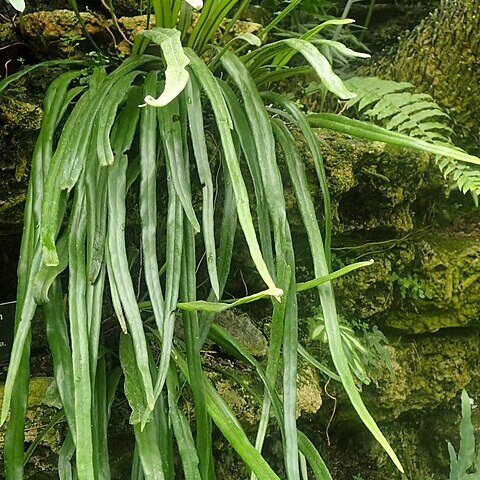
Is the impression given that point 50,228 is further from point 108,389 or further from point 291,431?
point 291,431

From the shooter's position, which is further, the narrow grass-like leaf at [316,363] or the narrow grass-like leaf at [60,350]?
the narrow grass-like leaf at [316,363]

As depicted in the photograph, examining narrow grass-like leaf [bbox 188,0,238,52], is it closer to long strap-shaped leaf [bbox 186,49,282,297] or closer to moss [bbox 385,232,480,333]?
long strap-shaped leaf [bbox 186,49,282,297]

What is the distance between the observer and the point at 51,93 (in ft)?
2.70

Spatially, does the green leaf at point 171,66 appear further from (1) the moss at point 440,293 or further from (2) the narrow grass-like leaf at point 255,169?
(1) the moss at point 440,293

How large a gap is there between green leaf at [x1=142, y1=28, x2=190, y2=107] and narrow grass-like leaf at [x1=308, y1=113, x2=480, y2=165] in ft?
0.90

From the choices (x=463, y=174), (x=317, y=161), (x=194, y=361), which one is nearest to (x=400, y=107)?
(x=463, y=174)

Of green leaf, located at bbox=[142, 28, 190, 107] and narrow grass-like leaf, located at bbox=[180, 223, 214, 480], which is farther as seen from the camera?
narrow grass-like leaf, located at bbox=[180, 223, 214, 480]

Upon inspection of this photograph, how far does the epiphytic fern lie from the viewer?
1.26 meters

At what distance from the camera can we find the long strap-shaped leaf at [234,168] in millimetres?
610

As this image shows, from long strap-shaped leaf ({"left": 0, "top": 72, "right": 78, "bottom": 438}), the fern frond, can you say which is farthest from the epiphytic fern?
long strap-shaped leaf ({"left": 0, "top": 72, "right": 78, "bottom": 438})

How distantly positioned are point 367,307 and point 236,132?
0.65 meters

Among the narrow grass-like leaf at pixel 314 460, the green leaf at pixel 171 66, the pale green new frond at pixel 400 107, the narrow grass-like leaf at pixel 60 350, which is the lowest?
the narrow grass-like leaf at pixel 314 460

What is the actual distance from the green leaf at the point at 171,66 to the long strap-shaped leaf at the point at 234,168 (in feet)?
0.21

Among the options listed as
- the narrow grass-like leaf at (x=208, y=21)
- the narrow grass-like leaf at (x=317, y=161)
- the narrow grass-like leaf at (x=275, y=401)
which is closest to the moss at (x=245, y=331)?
the narrow grass-like leaf at (x=275, y=401)
